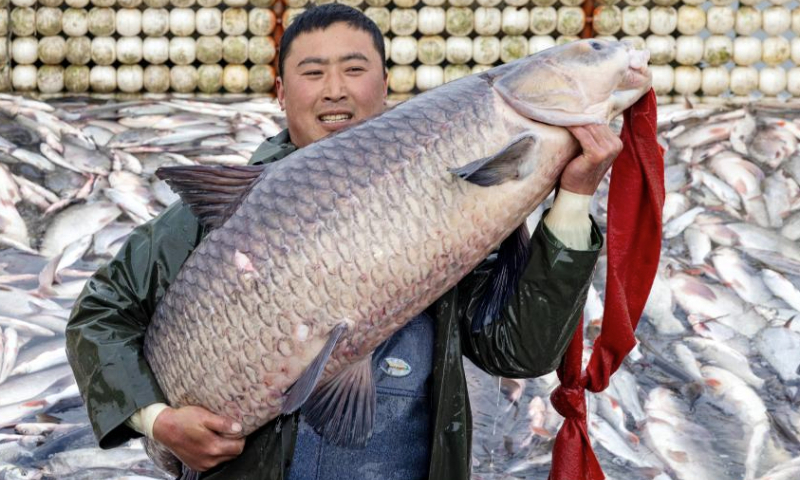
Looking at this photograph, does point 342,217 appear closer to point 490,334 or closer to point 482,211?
point 482,211

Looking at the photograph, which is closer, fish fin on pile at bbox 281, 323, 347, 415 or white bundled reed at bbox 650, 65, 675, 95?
fish fin on pile at bbox 281, 323, 347, 415

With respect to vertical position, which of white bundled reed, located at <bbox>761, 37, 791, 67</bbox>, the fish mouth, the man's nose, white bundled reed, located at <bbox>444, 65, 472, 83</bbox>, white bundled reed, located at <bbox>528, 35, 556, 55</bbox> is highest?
the man's nose

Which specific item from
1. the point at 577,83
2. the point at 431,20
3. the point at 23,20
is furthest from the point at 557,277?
the point at 23,20

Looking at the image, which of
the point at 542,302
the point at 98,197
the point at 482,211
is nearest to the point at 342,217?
the point at 482,211

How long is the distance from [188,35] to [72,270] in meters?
2.17

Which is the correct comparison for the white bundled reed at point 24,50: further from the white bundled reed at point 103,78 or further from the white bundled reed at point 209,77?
the white bundled reed at point 209,77

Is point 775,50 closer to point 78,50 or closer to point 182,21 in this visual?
point 182,21

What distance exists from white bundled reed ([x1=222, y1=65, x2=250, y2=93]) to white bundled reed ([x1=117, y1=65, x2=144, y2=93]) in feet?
1.72

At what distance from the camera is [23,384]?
3764mm

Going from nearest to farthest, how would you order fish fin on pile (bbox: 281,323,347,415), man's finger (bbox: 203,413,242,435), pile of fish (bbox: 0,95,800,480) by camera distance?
fish fin on pile (bbox: 281,323,347,415), man's finger (bbox: 203,413,242,435), pile of fish (bbox: 0,95,800,480)

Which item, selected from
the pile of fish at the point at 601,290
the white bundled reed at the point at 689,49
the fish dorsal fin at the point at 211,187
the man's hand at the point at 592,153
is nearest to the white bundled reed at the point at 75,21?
the pile of fish at the point at 601,290

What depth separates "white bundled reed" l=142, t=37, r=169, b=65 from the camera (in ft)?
19.5

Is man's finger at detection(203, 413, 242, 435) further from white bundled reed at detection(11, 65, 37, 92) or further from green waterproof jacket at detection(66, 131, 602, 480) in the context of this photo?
white bundled reed at detection(11, 65, 37, 92)

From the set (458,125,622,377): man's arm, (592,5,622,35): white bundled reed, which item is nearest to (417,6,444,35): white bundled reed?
(592,5,622,35): white bundled reed
